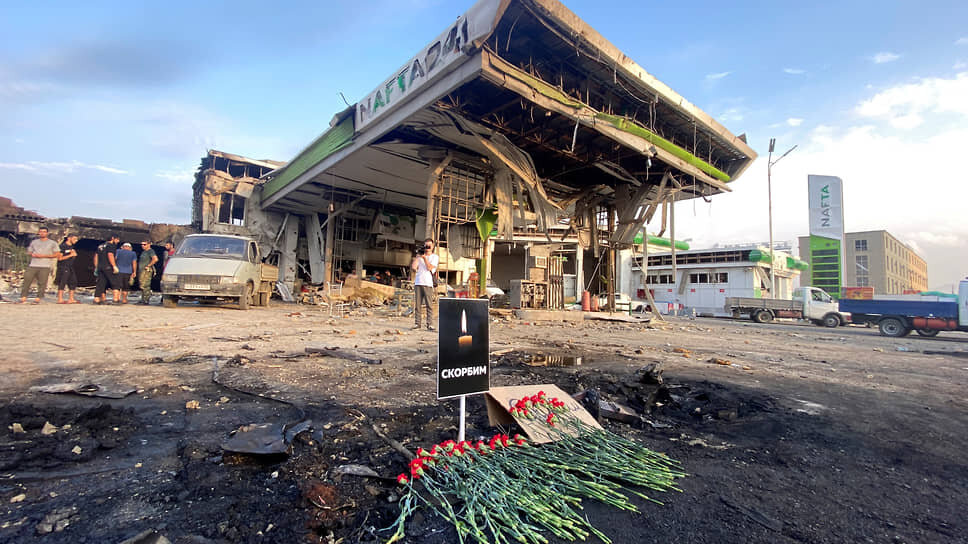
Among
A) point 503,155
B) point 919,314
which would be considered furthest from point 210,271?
point 919,314

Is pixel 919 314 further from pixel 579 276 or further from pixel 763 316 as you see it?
pixel 579 276

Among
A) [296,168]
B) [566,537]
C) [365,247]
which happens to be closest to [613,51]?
[566,537]

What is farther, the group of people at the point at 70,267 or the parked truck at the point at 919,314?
the parked truck at the point at 919,314

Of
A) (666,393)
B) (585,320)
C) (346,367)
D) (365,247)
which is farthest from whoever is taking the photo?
(365,247)

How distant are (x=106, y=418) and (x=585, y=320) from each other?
1245cm

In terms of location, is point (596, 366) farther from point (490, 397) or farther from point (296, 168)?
point (296, 168)

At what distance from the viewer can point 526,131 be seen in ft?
36.8

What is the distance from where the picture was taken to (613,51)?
9.27 m

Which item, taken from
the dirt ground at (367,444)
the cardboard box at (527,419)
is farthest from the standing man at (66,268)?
the cardboard box at (527,419)

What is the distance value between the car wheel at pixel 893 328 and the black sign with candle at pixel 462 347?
1810cm

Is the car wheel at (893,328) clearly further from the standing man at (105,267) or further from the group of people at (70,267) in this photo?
the standing man at (105,267)

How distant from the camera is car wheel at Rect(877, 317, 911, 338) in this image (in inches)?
539

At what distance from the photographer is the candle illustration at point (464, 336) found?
241cm

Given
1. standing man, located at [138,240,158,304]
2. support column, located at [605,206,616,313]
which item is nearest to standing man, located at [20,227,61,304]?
standing man, located at [138,240,158,304]
